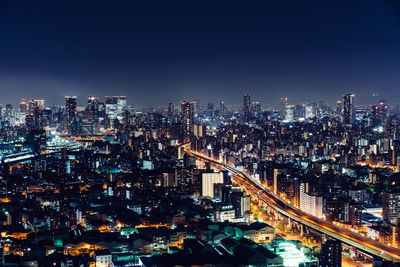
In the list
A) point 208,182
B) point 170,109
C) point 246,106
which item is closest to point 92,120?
point 170,109

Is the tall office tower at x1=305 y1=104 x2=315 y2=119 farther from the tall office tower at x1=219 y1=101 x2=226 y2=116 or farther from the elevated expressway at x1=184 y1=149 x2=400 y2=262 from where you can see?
the elevated expressway at x1=184 y1=149 x2=400 y2=262

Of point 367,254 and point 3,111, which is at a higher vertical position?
point 3,111

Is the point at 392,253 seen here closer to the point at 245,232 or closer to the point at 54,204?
the point at 245,232

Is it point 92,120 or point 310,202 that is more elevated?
point 92,120

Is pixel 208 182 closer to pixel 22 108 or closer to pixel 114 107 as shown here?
pixel 114 107

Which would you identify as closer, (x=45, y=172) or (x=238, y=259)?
(x=238, y=259)

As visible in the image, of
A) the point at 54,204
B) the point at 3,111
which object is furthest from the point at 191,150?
the point at 3,111

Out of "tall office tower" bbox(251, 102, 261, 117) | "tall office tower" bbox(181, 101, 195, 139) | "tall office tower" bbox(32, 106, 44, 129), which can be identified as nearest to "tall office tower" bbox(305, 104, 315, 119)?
"tall office tower" bbox(251, 102, 261, 117)
